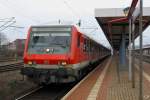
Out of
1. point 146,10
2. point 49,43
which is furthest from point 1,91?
point 146,10

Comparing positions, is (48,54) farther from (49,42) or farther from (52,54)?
(49,42)

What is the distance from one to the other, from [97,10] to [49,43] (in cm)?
651

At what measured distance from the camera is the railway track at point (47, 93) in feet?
47.7

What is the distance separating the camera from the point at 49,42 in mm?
16000

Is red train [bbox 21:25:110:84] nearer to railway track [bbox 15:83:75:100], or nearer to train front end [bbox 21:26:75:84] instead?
train front end [bbox 21:26:75:84]

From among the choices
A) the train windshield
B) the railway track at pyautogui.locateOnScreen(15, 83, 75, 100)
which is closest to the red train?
the train windshield

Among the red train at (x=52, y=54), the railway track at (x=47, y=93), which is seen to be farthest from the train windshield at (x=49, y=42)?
the railway track at (x=47, y=93)

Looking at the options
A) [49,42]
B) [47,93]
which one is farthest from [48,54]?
[47,93]

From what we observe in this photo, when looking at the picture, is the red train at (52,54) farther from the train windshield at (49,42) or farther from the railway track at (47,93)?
the railway track at (47,93)

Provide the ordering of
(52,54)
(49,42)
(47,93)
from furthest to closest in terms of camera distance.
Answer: (49,42)
(47,93)
(52,54)

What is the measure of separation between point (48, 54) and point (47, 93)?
5.44ft

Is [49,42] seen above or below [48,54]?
above

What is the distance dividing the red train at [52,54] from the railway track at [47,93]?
53cm

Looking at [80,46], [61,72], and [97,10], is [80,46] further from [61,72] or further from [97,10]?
[97,10]
